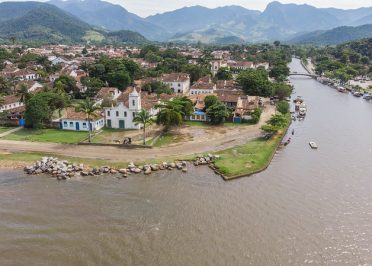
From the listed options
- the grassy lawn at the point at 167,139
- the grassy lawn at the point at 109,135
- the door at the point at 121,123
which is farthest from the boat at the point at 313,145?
the door at the point at 121,123

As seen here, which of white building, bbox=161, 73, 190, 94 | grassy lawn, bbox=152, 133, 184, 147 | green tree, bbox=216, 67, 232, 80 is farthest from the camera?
green tree, bbox=216, 67, 232, 80

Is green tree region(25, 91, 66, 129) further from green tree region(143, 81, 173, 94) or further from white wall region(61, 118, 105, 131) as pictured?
green tree region(143, 81, 173, 94)

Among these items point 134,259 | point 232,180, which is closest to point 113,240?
point 134,259

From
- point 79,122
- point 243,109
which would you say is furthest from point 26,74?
point 243,109

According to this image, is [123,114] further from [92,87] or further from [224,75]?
[224,75]

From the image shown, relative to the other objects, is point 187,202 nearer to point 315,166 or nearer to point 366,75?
point 315,166

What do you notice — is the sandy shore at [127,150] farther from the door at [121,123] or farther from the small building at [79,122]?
the door at [121,123]

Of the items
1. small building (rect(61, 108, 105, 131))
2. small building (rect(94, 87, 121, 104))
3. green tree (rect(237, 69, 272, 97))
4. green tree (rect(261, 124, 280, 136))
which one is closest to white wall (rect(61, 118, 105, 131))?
small building (rect(61, 108, 105, 131))
